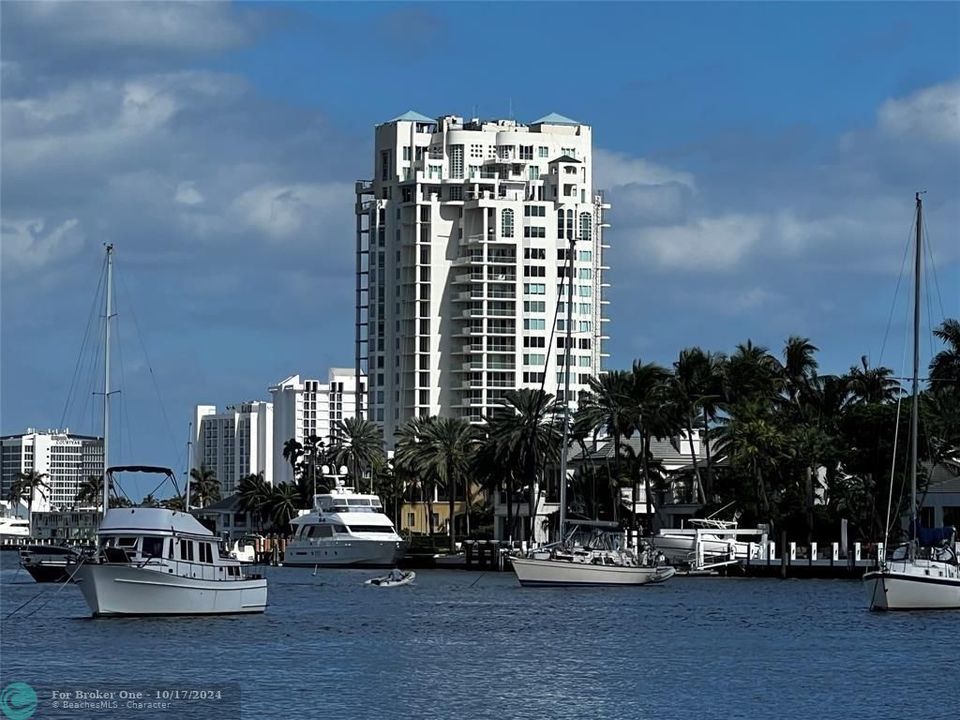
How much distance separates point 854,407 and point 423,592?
37.4 meters

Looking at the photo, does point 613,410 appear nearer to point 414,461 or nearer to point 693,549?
point 693,549

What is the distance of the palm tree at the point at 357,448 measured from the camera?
190375 millimetres

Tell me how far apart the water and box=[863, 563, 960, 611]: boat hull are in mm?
718

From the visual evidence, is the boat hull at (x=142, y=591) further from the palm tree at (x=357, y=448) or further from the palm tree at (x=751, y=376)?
the palm tree at (x=357, y=448)

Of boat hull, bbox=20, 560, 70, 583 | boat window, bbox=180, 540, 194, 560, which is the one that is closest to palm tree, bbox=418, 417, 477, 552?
boat hull, bbox=20, 560, 70, 583

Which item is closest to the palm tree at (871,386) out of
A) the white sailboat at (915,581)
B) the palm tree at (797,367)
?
the palm tree at (797,367)

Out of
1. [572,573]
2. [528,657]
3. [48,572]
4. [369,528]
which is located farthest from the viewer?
[369,528]

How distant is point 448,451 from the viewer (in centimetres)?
16538

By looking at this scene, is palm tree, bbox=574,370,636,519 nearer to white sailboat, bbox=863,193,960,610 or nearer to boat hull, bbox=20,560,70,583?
boat hull, bbox=20,560,70,583

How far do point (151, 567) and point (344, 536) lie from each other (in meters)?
72.8

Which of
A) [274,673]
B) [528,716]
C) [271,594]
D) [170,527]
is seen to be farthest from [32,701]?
[271,594]

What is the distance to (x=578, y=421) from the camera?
460ft

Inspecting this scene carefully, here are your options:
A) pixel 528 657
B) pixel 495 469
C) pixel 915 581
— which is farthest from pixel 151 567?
pixel 495 469

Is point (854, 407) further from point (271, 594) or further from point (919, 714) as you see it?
point (919, 714)
